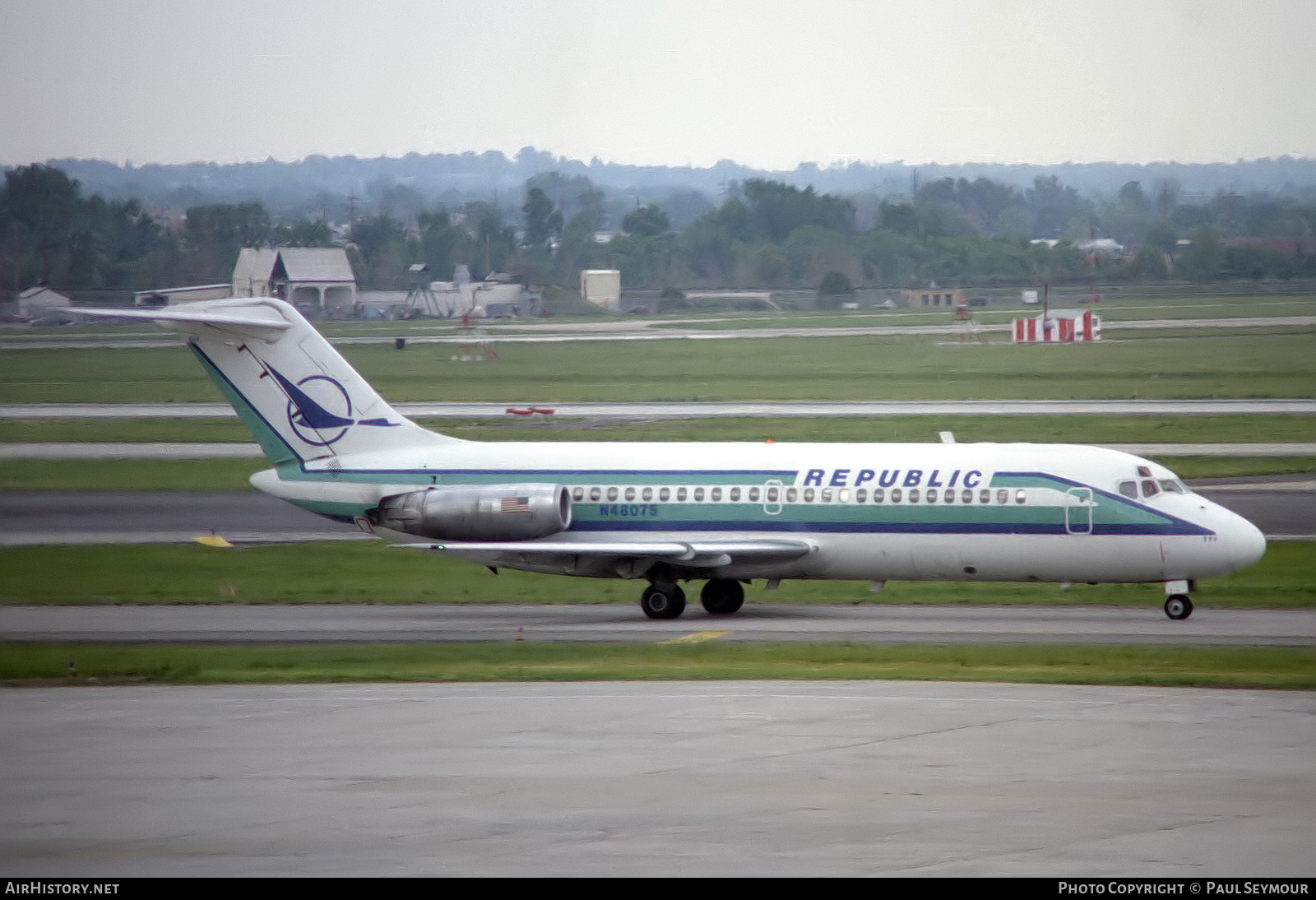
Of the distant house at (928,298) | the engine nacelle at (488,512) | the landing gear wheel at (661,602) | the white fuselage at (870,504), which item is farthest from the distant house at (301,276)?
the landing gear wheel at (661,602)

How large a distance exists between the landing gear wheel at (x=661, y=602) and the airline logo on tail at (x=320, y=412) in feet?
20.5

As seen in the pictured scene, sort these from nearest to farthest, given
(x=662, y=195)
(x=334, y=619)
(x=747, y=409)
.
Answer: (x=334, y=619)
(x=747, y=409)
(x=662, y=195)

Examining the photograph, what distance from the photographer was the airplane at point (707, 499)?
29.8m

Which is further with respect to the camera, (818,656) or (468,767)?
(818,656)

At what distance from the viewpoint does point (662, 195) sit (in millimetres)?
124000

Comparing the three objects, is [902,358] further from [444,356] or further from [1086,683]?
[1086,683]

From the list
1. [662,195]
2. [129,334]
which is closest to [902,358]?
[129,334]

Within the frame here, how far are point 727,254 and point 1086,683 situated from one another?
3363 inches

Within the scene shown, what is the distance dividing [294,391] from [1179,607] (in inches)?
681

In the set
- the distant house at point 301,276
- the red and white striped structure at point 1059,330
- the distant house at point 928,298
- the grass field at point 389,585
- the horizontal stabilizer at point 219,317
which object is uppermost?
the distant house at point 301,276

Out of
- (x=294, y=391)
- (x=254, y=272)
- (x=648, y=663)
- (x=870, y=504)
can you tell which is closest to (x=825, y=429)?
(x=870, y=504)

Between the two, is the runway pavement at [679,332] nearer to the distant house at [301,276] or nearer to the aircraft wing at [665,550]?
the distant house at [301,276]

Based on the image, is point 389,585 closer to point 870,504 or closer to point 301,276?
point 870,504

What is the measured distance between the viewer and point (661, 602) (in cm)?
3109
